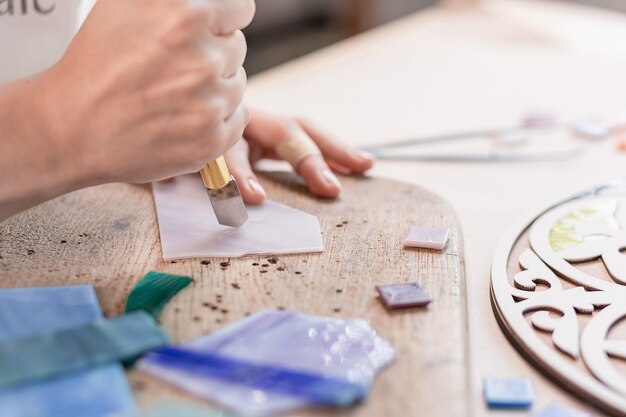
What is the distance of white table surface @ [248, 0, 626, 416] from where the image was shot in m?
0.66

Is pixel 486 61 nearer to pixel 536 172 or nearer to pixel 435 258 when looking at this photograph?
pixel 536 172

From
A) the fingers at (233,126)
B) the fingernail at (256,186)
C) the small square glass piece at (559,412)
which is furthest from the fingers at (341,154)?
→ the small square glass piece at (559,412)

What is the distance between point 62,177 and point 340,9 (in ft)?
7.23

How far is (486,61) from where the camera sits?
1221 mm

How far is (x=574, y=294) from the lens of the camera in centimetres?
54

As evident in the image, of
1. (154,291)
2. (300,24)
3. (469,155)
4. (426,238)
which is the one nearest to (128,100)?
(154,291)

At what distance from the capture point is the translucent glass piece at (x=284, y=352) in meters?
0.41

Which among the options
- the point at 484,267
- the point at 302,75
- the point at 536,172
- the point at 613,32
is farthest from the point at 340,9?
the point at 484,267

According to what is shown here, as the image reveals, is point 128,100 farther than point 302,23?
No

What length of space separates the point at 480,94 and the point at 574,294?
57 cm

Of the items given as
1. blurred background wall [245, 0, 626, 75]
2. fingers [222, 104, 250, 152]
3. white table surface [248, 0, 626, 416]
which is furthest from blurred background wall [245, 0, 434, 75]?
fingers [222, 104, 250, 152]

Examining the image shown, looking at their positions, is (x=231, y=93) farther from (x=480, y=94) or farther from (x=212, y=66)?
(x=480, y=94)

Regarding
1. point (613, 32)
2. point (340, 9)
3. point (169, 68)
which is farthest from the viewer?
point (340, 9)

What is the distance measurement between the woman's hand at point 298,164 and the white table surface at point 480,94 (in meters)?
0.06
